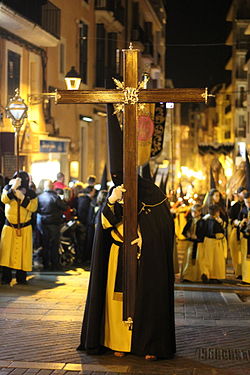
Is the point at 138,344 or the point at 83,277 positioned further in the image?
the point at 83,277

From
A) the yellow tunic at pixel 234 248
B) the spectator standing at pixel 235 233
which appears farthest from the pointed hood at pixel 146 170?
the yellow tunic at pixel 234 248

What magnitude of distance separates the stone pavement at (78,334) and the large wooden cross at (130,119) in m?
0.70

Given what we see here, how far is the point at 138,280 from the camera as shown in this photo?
8.65 meters

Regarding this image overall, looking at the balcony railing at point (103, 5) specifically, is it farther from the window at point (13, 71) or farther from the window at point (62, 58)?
the window at point (13, 71)

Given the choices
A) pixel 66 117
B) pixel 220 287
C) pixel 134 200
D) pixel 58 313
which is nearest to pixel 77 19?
pixel 66 117

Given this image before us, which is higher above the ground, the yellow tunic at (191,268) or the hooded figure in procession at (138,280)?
the hooded figure in procession at (138,280)

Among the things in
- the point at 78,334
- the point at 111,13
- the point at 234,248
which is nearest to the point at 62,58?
the point at 111,13

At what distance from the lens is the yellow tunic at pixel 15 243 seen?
14047mm

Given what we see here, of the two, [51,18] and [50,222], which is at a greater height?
[51,18]

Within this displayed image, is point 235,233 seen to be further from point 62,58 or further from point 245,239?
point 62,58

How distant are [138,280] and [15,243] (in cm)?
587

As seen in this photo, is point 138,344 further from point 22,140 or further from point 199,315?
point 22,140

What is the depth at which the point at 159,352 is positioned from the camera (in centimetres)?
855

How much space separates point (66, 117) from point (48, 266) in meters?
12.6
